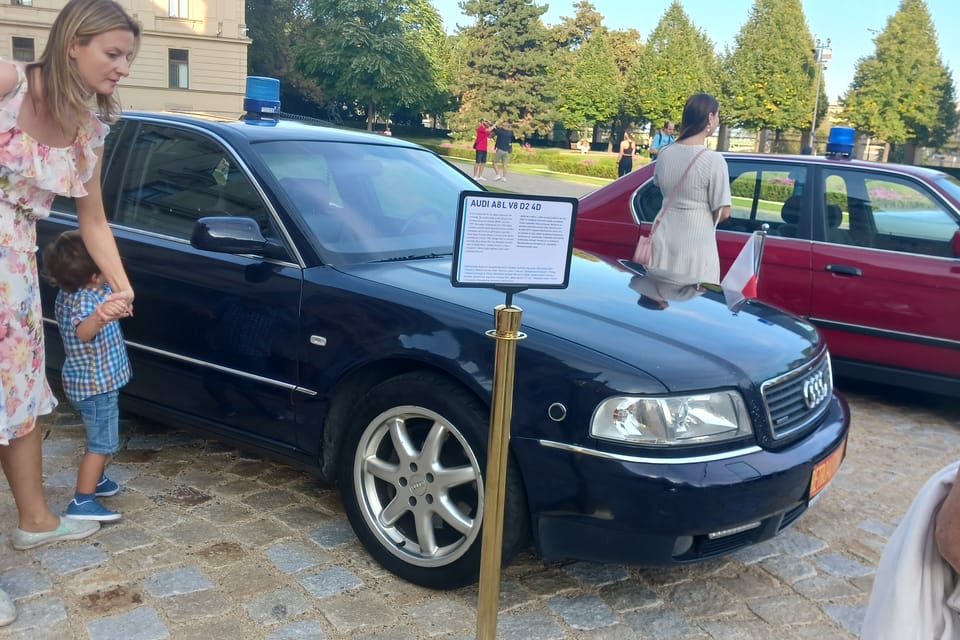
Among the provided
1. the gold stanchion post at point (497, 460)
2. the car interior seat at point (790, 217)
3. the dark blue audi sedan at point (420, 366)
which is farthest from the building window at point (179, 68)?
the gold stanchion post at point (497, 460)

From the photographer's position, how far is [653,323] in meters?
3.17

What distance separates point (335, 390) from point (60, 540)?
3.85ft

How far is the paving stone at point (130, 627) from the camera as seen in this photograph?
2.76 metres

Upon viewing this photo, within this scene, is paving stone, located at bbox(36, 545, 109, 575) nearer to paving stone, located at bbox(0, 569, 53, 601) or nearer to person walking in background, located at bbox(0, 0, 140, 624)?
paving stone, located at bbox(0, 569, 53, 601)

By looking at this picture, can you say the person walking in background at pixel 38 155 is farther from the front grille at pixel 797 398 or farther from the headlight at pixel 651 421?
the front grille at pixel 797 398

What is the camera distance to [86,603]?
2.94 meters

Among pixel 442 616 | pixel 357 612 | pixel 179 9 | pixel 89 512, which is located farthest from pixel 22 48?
pixel 442 616

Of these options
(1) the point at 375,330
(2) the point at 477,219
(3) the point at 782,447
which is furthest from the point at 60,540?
(3) the point at 782,447

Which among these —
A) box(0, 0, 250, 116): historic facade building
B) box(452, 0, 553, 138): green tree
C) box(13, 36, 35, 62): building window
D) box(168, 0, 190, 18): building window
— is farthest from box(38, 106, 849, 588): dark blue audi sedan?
box(452, 0, 553, 138): green tree

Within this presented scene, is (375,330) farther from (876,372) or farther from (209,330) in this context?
Answer: (876,372)

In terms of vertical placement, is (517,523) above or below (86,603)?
above

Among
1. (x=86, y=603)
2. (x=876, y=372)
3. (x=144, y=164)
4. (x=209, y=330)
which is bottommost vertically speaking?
(x=86, y=603)

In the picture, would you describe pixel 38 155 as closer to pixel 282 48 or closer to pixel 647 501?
pixel 647 501

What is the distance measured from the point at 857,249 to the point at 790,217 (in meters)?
0.50
